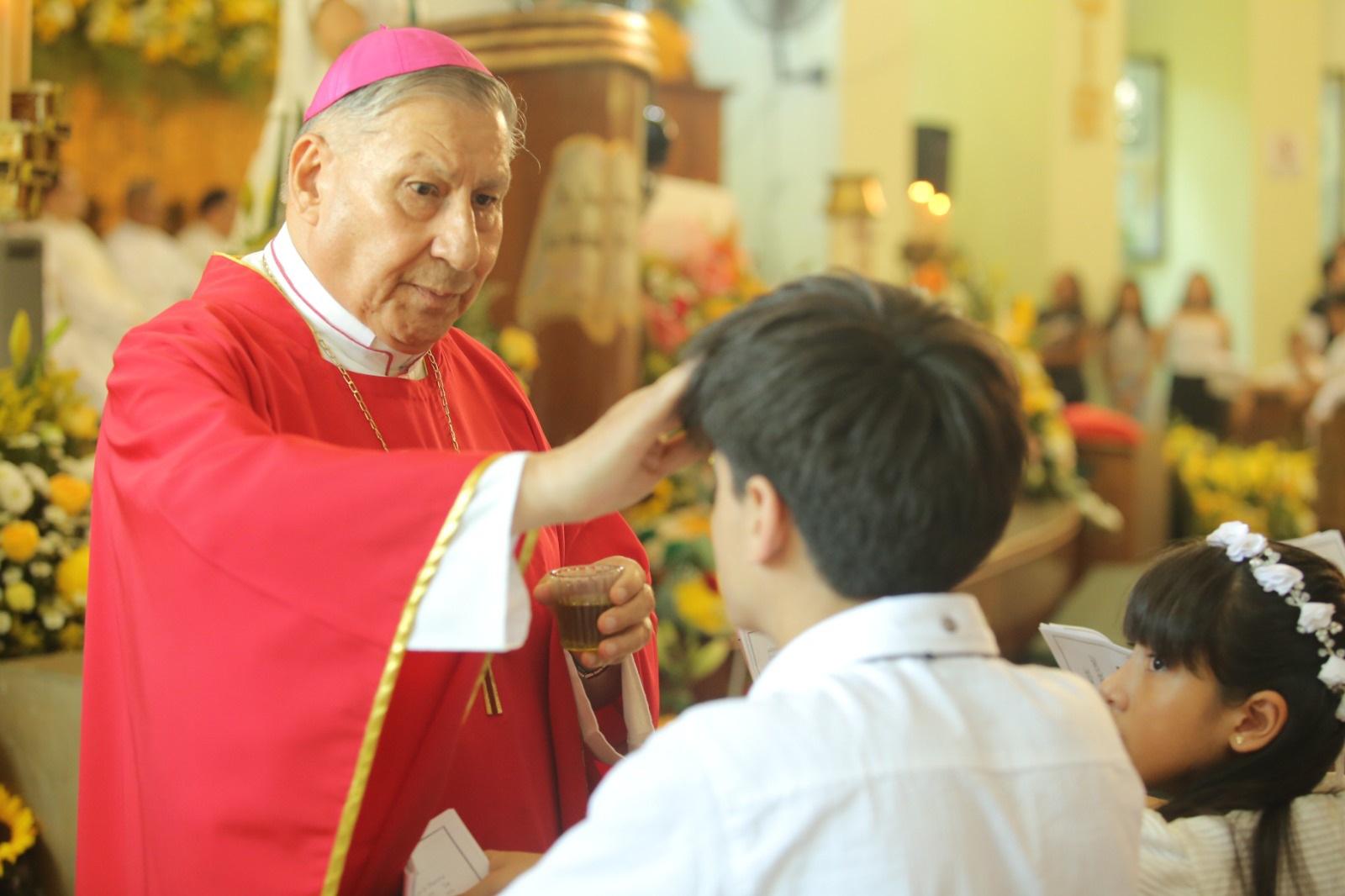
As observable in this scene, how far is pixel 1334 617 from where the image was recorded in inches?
81.4

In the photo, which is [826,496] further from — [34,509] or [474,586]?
[34,509]

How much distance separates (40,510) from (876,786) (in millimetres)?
2254

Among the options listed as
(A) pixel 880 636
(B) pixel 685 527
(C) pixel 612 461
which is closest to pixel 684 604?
(B) pixel 685 527

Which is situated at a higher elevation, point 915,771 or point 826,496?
point 826,496

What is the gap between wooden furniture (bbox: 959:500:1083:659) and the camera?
234 inches

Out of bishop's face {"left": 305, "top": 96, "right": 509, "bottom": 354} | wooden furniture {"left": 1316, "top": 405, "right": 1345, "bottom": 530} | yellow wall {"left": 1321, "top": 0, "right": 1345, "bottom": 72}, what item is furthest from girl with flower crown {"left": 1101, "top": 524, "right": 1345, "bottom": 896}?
yellow wall {"left": 1321, "top": 0, "right": 1345, "bottom": 72}

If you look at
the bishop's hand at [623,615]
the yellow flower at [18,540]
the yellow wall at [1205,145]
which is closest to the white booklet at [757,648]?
the bishop's hand at [623,615]

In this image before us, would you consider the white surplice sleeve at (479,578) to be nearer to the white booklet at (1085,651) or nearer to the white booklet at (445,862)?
the white booklet at (445,862)

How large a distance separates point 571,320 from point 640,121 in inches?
28.7

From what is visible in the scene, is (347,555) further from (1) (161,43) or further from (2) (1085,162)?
(2) (1085,162)

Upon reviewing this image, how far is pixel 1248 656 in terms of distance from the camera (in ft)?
6.79

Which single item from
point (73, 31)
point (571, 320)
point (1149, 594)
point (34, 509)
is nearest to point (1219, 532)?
point (1149, 594)

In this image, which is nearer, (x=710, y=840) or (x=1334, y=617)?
(x=710, y=840)

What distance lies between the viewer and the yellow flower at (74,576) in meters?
2.91
